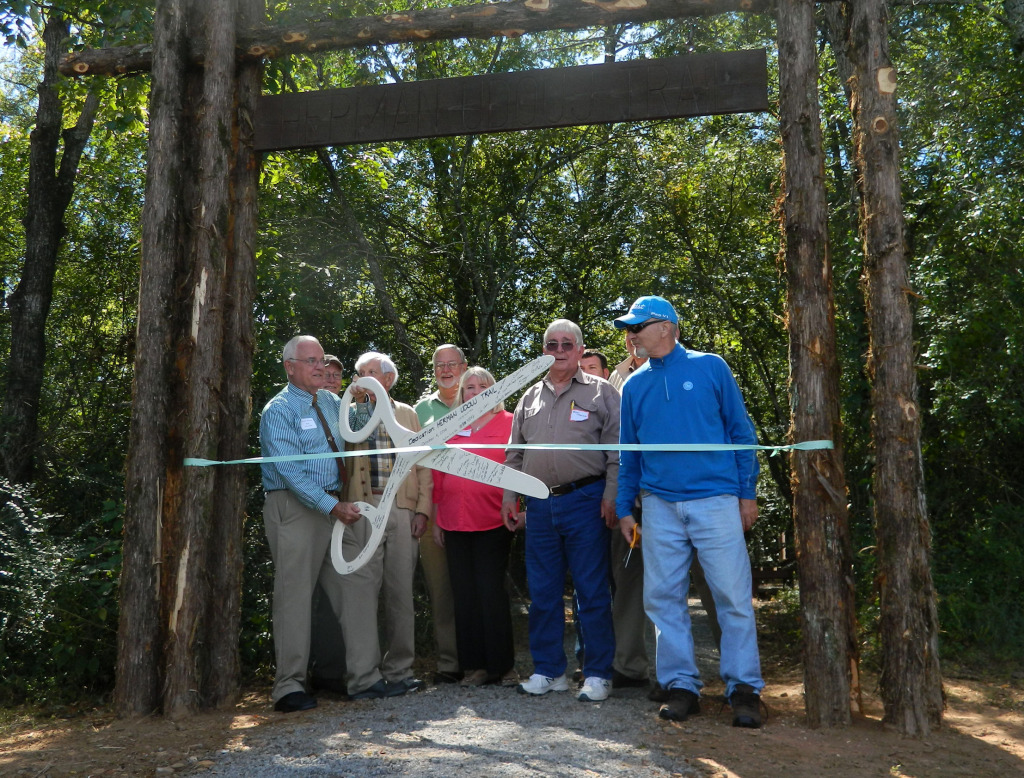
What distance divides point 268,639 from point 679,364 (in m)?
3.01

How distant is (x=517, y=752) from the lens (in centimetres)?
346

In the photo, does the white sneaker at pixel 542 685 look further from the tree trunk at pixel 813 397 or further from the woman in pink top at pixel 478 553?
the tree trunk at pixel 813 397

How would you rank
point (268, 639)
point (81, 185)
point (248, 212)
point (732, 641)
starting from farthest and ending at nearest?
point (81, 185) < point (268, 639) < point (248, 212) < point (732, 641)

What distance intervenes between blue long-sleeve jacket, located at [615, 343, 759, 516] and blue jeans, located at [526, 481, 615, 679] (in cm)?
33

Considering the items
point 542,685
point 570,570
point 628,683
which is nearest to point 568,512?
point 570,570

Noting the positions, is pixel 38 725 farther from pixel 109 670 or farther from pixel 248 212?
pixel 248 212

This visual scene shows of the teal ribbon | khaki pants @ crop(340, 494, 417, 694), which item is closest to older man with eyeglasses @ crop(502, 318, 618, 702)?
the teal ribbon

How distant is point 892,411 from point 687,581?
1.17m

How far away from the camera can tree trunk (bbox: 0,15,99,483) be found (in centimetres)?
812

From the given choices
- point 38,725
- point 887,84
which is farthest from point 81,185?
point 887,84

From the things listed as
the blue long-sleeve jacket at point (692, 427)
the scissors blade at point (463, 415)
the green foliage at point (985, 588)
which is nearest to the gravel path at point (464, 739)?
the blue long-sleeve jacket at point (692, 427)

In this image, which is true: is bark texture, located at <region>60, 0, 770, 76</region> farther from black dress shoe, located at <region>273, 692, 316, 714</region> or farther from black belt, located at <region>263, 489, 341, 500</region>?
black dress shoe, located at <region>273, 692, 316, 714</region>

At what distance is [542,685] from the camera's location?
4.46 meters

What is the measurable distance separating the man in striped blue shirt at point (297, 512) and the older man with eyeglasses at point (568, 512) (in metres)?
0.91
